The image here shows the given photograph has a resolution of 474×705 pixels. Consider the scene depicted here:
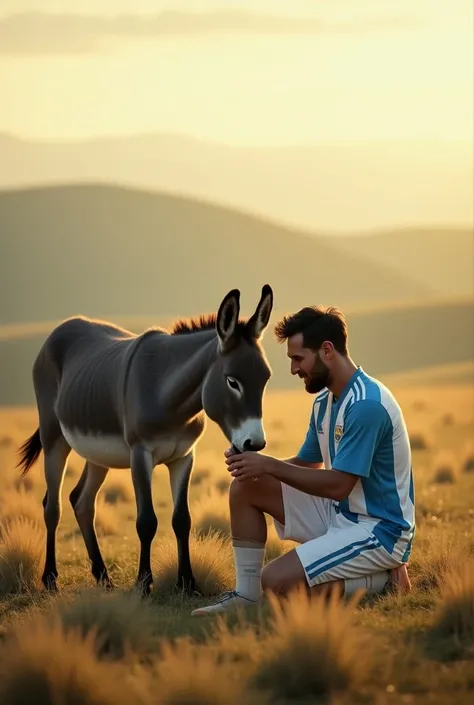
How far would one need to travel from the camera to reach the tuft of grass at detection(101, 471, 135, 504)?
1727 centimetres

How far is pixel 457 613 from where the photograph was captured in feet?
20.6

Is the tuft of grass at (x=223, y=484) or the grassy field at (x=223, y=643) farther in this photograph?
the tuft of grass at (x=223, y=484)

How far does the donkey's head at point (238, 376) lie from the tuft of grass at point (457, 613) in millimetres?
1572

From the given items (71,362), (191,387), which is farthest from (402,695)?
(71,362)

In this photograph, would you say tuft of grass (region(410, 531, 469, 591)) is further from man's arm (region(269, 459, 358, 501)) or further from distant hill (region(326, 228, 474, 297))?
distant hill (region(326, 228, 474, 297))

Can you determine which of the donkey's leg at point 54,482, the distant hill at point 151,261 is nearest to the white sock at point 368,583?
the donkey's leg at point 54,482

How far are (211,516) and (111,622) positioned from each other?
689 cm

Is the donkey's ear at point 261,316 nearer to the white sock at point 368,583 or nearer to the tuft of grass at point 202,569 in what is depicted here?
the white sock at point 368,583

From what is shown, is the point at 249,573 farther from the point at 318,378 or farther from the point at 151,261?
the point at 151,261

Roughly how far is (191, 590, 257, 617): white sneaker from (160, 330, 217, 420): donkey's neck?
150 cm

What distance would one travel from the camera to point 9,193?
14062cm

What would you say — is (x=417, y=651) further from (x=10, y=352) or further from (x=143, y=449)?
(x=10, y=352)

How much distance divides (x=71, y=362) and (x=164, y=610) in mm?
3158

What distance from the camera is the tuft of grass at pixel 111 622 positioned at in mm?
6164
